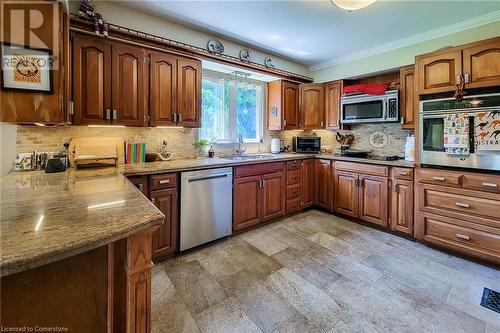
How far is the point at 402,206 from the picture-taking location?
3.00m

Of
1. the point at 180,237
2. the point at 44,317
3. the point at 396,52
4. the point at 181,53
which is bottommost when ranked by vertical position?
the point at 180,237

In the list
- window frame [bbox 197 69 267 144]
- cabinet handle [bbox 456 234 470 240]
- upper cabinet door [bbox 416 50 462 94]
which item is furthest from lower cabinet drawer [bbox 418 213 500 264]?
window frame [bbox 197 69 267 144]

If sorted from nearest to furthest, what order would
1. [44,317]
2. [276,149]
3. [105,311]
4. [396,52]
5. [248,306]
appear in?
[44,317] < [105,311] < [248,306] < [396,52] < [276,149]

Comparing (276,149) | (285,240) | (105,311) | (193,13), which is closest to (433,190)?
(285,240)

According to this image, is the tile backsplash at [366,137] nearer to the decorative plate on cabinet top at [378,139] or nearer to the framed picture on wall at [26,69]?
the decorative plate on cabinet top at [378,139]

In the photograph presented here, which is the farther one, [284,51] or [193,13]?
[284,51]

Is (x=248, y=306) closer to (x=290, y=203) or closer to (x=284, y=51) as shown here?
(x=290, y=203)

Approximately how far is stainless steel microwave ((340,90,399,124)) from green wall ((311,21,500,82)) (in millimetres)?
495

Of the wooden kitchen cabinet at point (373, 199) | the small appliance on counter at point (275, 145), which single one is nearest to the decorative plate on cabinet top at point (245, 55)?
the small appliance on counter at point (275, 145)

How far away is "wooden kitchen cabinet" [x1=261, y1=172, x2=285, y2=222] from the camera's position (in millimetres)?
3373

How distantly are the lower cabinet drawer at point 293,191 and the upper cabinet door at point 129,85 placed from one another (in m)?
2.26

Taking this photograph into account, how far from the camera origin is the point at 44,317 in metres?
0.88

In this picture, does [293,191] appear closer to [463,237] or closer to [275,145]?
Result: [275,145]

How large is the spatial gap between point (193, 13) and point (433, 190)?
337 cm
